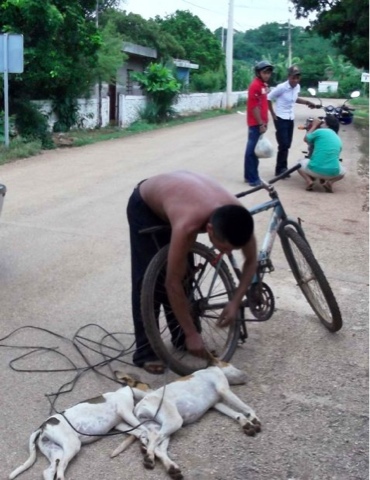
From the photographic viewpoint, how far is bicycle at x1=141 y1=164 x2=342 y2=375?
160 inches

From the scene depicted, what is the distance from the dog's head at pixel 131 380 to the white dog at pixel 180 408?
3.8 inches

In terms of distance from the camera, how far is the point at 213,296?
14.4 ft

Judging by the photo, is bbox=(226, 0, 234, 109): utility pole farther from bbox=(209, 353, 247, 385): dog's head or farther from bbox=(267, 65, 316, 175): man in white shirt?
bbox=(209, 353, 247, 385): dog's head

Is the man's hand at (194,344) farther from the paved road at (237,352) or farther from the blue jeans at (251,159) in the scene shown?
the blue jeans at (251,159)

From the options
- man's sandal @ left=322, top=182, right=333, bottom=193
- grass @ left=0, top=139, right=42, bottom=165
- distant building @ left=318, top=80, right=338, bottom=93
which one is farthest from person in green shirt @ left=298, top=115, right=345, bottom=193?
distant building @ left=318, top=80, right=338, bottom=93

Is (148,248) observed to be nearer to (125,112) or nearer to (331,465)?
(331,465)

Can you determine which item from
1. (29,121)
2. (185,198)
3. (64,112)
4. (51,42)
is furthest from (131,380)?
(64,112)

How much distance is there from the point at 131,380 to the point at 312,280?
5.48 feet

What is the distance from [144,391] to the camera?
386 centimetres

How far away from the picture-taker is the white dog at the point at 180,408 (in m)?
3.45

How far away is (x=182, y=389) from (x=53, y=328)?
1.53 m

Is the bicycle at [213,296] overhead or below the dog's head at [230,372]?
overhead

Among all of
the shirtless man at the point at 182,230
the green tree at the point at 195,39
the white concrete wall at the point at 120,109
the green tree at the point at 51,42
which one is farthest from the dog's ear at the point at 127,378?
the green tree at the point at 195,39

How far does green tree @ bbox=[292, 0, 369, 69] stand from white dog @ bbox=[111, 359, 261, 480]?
21007mm
